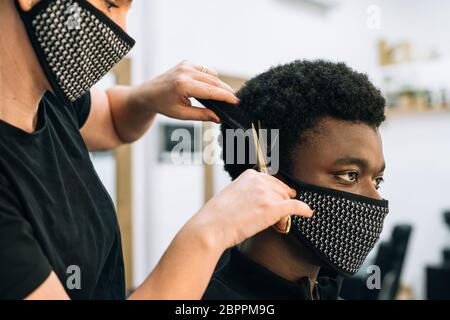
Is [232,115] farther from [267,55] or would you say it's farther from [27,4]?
[267,55]

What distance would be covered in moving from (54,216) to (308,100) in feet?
2.21

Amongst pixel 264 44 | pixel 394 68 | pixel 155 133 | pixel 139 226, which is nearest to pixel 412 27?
pixel 394 68

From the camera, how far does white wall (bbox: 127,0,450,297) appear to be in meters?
3.49

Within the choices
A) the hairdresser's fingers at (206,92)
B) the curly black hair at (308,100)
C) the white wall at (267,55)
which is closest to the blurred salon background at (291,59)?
the white wall at (267,55)

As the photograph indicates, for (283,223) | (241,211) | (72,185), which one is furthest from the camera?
(72,185)

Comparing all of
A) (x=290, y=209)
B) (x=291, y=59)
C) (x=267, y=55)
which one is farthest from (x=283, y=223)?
(x=267, y=55)

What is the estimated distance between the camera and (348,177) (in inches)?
42.7

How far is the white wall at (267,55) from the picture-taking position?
3.49 metres

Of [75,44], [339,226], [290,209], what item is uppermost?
[75,44]

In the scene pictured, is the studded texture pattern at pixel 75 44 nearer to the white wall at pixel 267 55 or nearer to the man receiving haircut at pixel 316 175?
the man receiving haircut at pixel 316 175

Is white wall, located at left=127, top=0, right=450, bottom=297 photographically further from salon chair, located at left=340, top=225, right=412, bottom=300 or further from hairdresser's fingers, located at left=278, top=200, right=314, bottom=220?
hairdresser's fingers, located at left=278, top=200, right=314, bottom=220

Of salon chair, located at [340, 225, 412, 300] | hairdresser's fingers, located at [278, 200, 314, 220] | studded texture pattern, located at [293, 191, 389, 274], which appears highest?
hairdresser's fingers, located at [278, 200, 314, 220]

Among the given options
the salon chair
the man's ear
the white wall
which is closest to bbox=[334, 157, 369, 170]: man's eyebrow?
the man's ear

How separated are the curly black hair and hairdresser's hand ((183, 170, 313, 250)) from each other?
1.01 feet
